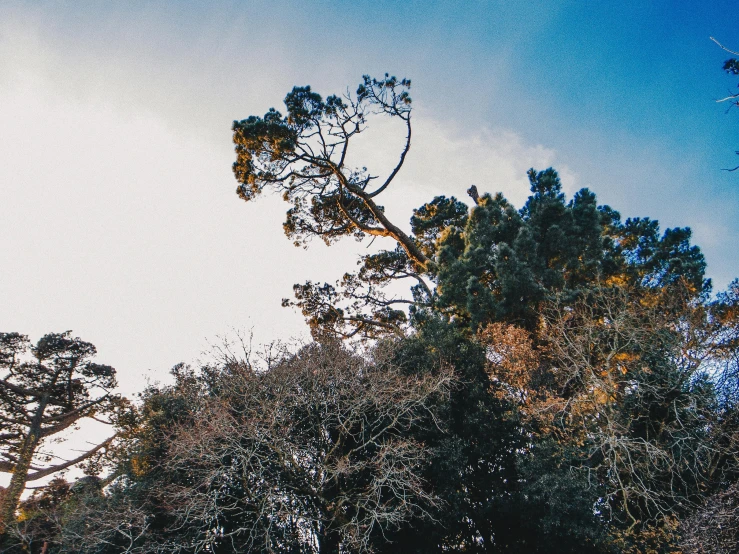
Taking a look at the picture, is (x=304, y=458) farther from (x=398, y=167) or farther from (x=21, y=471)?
(x=21, y=471)

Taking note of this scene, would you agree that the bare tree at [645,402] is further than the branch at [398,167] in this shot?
No

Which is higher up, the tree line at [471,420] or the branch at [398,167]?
the branch at [398,167]

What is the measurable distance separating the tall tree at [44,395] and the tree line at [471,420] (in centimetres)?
428

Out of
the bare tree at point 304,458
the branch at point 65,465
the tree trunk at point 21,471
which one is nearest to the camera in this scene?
the bare tree at point 304,458

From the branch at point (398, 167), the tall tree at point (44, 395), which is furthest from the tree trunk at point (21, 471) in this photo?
the branch at point (398, 167)

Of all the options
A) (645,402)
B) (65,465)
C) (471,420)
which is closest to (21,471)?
(65,465)

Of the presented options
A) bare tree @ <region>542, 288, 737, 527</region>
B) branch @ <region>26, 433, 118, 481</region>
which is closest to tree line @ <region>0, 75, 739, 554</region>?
bare tree @ <region>542, 288, 737, 527</region>

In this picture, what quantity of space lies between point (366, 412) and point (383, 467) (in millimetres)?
1869

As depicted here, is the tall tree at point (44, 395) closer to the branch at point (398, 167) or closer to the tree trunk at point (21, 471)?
the tree trunk at point (21, 471)

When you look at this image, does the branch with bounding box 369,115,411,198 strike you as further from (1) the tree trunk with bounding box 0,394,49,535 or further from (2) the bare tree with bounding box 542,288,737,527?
(1) the tree trunk with bounding box 0,394,49,535

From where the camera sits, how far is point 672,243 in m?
14.8

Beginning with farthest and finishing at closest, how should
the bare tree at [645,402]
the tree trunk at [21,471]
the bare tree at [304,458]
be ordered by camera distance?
the tree trunk at [21,471] → the bare tree at [304,458] → the bare tree at [645,402]

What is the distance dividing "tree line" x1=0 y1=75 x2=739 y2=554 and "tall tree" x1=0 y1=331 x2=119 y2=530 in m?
4.28

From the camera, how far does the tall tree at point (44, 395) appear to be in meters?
18.5
